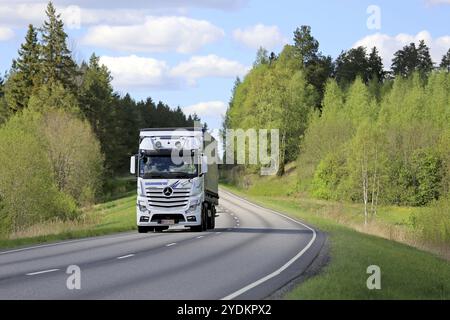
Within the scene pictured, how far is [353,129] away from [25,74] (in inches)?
1526

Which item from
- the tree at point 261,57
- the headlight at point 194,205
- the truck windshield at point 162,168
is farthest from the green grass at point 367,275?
the tree at point 261,57

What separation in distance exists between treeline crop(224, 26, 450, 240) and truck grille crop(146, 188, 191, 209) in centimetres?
4451

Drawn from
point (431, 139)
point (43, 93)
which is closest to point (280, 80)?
point (431, 139)

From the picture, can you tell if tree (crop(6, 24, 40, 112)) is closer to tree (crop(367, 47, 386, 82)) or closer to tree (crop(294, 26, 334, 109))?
tree (crop(294, 26, 334, 109))

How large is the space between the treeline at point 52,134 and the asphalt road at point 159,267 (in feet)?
65.1

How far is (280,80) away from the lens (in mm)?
98750

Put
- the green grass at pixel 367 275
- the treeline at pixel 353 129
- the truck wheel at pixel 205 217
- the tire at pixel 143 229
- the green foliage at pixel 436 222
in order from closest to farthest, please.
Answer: the green grass at pixel 367 275 < the tire at pixel 143 229 < the truck wheel at pixel 205 217 < the green foliage at pixel 436 222 < the treeline at pixel 353 129

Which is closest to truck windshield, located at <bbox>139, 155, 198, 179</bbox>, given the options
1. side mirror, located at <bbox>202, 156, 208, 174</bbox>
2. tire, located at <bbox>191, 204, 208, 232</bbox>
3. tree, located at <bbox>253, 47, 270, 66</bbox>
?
side mirror, located at <bbox>202, 156, 208, 174</bbox>

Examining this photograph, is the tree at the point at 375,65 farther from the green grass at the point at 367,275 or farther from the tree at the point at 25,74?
the green grass at the point at 367,275

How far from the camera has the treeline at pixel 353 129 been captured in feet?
254

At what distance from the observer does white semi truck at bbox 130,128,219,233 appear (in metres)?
30.7

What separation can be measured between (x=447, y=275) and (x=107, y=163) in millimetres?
83407

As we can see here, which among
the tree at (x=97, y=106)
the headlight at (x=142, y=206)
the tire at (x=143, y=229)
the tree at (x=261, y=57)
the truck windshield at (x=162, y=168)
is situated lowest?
the tire at (x=143, y=229)
